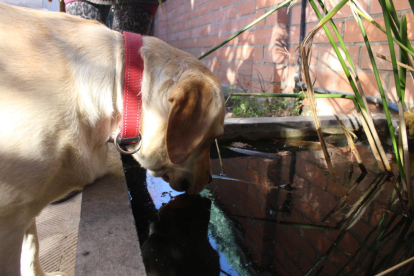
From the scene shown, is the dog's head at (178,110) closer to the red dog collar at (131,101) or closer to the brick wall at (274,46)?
the red dog collar at (131,101)

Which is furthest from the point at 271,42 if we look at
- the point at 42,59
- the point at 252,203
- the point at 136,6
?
the point at 42,59

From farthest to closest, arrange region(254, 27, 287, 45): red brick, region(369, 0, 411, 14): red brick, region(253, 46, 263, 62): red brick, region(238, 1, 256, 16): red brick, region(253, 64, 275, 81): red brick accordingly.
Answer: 1. region(238, 1, 256, 16): red brick
2. region(253, 46, 263, 62): red brick
3. region(253, 64, 275, 81): red brick
4. region(254, 27, 287, 45): red brick
5. region(369, 0, 411, 14): red brick

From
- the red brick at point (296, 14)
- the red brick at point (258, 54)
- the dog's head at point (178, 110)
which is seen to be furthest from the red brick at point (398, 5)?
the dog's head at point (178, 110)

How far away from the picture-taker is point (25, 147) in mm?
1149

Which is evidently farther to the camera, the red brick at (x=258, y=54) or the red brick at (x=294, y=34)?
the red brick at (x=258, y=54)

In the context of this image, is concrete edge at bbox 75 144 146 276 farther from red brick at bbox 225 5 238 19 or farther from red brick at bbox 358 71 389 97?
red brick at bbox 225 5 238 19

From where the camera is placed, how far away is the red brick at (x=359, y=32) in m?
3.21

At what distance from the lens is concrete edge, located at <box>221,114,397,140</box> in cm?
326

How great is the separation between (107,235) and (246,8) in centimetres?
491

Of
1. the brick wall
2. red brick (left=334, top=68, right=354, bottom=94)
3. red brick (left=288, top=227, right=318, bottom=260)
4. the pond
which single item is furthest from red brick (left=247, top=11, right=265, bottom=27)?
red brick (left=288, top=227, right=318, bottom=260)

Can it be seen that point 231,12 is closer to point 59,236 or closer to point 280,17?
point 280,17

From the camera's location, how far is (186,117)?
145 cm

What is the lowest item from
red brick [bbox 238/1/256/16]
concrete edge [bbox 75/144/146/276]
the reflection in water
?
the reflection in water

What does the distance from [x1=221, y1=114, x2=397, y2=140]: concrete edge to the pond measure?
0.70 m
